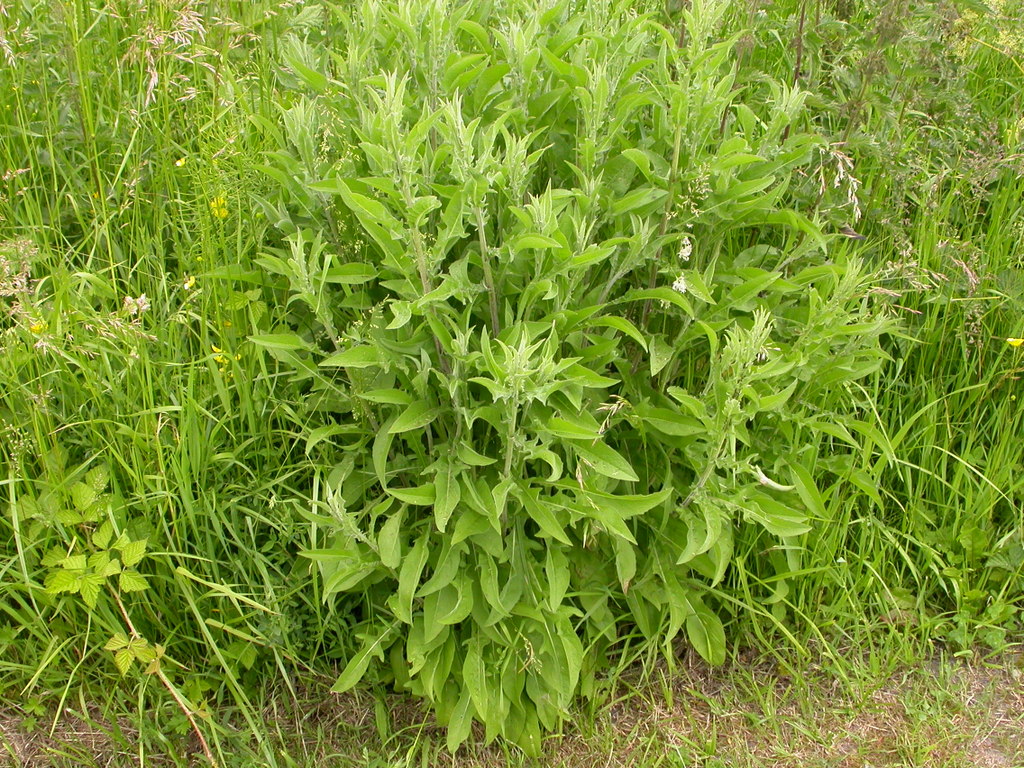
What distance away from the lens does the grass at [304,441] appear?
2896 mm

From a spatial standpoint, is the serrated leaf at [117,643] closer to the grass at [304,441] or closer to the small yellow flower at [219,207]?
the grass at [304,441]

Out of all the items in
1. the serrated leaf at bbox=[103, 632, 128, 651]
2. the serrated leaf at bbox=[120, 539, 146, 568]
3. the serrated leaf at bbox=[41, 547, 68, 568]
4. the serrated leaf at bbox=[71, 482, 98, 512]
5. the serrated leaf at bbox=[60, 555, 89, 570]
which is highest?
the serrated leaf at bbox=[71, 482, 98, 512]

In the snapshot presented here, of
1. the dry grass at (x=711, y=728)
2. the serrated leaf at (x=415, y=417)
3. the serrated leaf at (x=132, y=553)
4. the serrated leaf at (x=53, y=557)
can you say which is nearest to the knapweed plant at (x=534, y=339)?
the serrated leaf at (x=415, y=417)

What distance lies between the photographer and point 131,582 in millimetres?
2787

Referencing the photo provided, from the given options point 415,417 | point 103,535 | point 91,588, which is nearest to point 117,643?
point 91,588

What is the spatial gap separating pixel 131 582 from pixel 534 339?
137cm

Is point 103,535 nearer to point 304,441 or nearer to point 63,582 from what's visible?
point 63,582

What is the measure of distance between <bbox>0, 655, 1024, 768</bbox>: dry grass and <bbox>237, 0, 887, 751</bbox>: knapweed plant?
6.5 inches

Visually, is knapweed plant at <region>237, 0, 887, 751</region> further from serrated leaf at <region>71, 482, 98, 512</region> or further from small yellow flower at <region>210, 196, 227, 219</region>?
serrated leaf at <region>71, 482, 98, 512</region>

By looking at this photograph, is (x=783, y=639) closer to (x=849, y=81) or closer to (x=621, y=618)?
(x=621, y=618)

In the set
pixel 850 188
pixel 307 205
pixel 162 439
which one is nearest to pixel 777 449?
pixel 850 188

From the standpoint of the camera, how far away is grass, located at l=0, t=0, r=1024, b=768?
2.90 m

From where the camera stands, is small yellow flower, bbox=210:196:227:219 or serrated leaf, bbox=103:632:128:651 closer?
serrated leaf, bbox=103:632:128:651

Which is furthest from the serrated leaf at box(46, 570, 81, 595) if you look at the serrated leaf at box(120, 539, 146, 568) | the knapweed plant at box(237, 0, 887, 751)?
the knapweed plant at box(237, 0, 887, 751)
